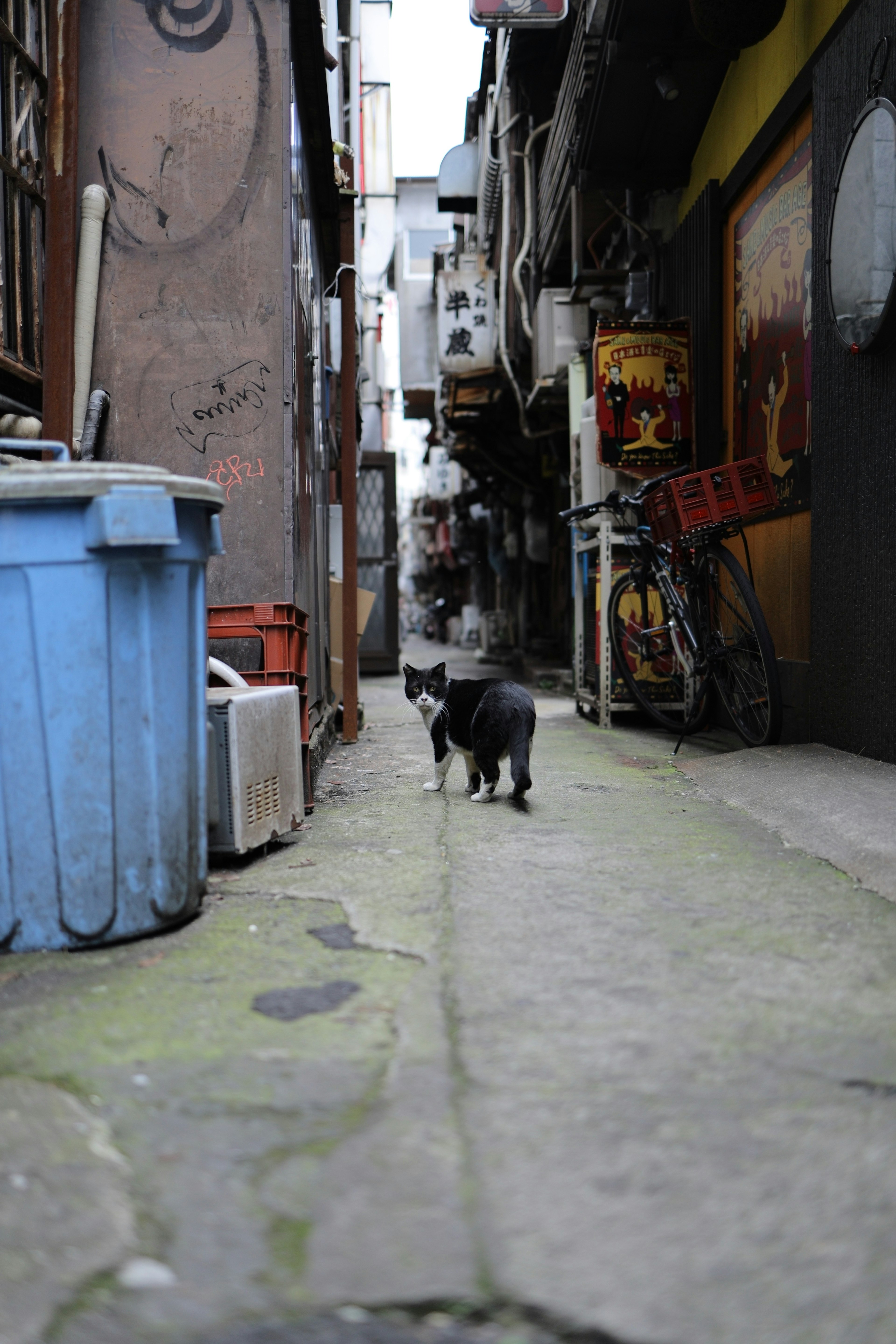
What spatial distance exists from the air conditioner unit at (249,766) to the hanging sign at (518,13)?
980 cm

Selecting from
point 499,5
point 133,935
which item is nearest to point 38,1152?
point 133,935

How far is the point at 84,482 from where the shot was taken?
238 centimetres

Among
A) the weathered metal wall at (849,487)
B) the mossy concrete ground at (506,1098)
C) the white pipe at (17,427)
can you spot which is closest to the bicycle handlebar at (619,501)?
the weathered metal wall at (849,487)

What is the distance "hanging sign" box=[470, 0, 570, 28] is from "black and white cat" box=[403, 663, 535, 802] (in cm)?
881

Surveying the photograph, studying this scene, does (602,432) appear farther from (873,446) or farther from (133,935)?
(133,935)

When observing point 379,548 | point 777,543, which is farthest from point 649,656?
point 379,548

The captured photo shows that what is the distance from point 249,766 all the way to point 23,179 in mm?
2581

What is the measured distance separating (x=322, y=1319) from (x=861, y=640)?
165 inches

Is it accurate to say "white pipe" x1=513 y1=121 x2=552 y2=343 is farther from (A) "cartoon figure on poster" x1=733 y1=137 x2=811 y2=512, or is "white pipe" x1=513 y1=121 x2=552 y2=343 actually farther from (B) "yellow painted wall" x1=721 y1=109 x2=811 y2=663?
(A) "cartoon figure on poster" x1=733 y1=137 x2=811 y2=512

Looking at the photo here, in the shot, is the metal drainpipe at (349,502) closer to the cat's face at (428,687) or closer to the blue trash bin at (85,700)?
the cat's face at (428,687)

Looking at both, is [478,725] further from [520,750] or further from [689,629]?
[689,629]

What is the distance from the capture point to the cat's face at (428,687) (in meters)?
4.98

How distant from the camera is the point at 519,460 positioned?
60.1ft

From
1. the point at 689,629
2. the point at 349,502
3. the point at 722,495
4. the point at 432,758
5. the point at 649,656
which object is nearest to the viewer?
the point at 722,495
